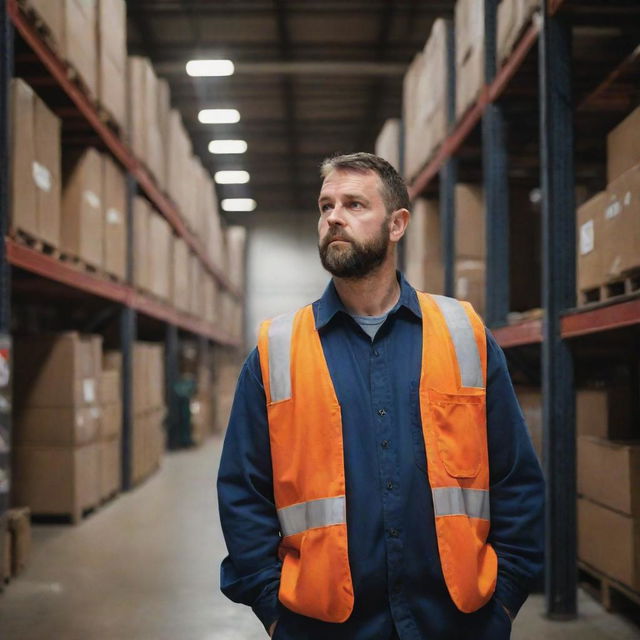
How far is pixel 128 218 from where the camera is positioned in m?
8.81

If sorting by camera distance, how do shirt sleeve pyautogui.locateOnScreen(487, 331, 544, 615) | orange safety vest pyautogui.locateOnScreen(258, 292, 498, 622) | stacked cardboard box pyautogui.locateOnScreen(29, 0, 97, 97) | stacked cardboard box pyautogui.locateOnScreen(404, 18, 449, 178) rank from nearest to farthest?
orange safety vest pyautogui.locateOnScreen(258, 292, 498, 622)
shirt sleeve pyautogui.locateOnScreen(487, 331, 544, 615)
stacked cardboard box pyautogui.locateOnScreen(29, 0, 97, 97)
stacked cardboard box pyautogui.locateOnScreen(404, 18, 449, 178)

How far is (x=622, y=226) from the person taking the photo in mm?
4008

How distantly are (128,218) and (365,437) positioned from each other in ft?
23.9

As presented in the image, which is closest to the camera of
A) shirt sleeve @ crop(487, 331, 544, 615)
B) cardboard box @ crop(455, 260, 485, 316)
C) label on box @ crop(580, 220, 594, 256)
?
shirt sleeve @ crop(487, 331, 544, 615)

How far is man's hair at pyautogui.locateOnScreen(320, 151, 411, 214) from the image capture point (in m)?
2.18

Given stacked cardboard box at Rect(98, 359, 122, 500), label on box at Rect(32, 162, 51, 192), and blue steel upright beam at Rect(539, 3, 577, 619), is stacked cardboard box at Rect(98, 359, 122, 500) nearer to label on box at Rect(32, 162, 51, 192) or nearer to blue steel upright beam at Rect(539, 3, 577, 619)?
label on box at Rect(32, 162, 51, 192)

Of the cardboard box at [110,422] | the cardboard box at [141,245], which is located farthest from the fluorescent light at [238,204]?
the cardboard box at [110,422]

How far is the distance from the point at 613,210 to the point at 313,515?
112 inches

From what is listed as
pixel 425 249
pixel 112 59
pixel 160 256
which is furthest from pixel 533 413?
pixel 160 256

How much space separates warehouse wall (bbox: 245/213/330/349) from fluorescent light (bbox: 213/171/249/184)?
3070 millimetres

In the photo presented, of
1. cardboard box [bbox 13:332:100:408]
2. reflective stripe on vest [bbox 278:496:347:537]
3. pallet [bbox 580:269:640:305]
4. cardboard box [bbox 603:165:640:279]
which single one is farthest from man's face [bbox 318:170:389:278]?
cardboard box [bbox 13:332:100:408]

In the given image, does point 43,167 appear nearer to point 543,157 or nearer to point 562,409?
point 543,157

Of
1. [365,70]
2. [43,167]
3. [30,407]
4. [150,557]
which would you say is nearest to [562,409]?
[150,557]

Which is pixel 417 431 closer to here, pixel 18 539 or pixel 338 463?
pixel 338 463
